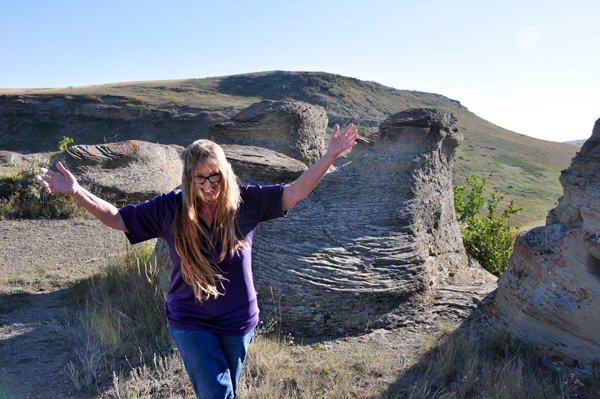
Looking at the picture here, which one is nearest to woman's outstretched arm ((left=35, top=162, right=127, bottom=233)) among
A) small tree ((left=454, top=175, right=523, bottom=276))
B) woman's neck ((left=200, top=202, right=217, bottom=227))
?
woman's neck ((left=200, top=202, right=217, bottom=227))

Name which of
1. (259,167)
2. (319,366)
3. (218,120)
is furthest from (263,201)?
(218,120)

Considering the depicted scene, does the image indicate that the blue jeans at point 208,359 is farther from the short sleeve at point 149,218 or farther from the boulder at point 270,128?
the boulder at point 270,128

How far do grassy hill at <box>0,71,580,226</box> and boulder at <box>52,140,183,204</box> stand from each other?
1853 centimetres

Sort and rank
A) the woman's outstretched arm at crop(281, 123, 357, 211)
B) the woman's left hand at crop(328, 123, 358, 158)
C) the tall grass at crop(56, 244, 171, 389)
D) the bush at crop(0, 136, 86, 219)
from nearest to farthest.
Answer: the woman's outstretched arm at crop(281, 123, 357, 211), the woman's left hand at crop(328, 123, 358, 158), the tall grass at crop(56, 244, 171, 389), the bush at crop(0, 136, 86, 219)

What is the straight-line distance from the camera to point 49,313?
4.99m

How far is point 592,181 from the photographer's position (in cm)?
375

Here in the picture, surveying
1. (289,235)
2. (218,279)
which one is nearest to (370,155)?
(289,235)

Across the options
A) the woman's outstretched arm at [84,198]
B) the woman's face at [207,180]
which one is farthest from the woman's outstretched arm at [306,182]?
the woman's outstretched arm at [84,198]

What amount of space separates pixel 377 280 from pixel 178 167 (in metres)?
8.22

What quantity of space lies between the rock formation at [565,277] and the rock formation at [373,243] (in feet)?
3.36

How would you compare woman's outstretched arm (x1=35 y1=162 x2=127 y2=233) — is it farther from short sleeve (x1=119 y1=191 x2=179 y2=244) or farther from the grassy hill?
the grassy hill

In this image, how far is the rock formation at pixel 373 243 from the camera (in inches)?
164

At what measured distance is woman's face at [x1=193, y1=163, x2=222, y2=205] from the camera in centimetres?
213

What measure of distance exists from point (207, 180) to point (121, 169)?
28.0 feet
